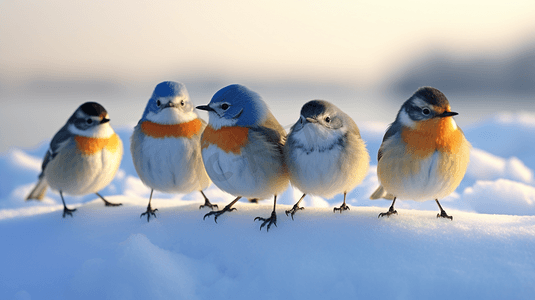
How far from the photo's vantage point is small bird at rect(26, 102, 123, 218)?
4.26m

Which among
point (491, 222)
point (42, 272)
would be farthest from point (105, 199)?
point (491, 222)

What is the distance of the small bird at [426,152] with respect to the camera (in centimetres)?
308

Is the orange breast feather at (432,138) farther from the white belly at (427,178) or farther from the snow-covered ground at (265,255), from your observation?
the snow-covered ground at (265,255)

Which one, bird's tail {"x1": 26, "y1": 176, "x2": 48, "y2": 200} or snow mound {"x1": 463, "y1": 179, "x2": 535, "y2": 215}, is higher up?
snow mound {"x1": 463, "y1": 179, "x2": 535, "y2": 215}

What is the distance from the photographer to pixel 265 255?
3066 mm

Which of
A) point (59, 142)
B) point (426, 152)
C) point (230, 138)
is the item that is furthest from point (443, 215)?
point (59, 142)

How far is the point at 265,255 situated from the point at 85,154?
2.54 metres

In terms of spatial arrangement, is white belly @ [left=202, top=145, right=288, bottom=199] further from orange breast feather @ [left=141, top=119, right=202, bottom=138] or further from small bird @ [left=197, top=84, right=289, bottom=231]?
orange breast feather @ [left=141, top=119, right=202, bottom=138]

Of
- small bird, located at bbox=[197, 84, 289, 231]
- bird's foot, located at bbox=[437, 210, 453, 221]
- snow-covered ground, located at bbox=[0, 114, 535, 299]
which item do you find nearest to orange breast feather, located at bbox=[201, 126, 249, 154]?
small bird, located at bbox=[197, 84, 289, 231]

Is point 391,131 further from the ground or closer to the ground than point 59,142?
further from the ground

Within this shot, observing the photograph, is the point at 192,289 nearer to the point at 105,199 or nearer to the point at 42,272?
the point at 42,272

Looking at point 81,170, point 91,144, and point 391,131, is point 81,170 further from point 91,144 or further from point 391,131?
point 391,131

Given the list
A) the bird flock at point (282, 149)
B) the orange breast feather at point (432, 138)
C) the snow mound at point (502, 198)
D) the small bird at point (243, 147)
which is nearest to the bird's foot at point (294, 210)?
the bird flock at point (282, 149)

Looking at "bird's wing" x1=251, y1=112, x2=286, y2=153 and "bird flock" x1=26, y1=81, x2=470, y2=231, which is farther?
"bird's wing" x1=251, y1=112, x2=286, y2=153
